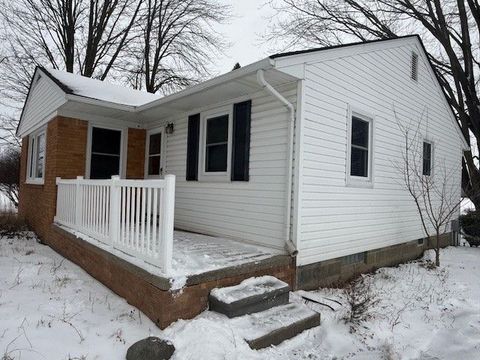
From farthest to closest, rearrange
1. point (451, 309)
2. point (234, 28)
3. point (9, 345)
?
point (234, 28) < point (451, 309) < point (9, 345)

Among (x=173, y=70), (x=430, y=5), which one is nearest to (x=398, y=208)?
(x=430, y=5)

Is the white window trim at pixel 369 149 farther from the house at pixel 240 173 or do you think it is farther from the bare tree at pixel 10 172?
the bare tree at pixel 10 172

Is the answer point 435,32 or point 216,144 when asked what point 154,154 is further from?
point 435,32

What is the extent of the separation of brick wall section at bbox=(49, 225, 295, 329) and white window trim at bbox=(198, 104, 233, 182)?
2120 mm

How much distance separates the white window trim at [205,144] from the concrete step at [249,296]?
91.0 inches

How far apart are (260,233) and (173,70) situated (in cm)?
1806

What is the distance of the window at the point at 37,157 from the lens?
8856 millimetres

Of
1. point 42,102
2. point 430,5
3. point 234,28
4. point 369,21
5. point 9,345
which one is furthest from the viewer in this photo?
point 234,28

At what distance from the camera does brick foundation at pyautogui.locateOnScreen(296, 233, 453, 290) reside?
5129 mm

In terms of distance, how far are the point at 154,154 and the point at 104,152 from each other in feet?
3.82

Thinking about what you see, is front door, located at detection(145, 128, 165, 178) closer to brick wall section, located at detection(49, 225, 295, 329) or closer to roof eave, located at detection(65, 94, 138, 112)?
roof eave, located at detection(65, 94, 138, 112)

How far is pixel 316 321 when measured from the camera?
3914 mm

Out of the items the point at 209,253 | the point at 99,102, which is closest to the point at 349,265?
the point at 209,253

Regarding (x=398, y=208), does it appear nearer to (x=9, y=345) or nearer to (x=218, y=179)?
(x=218, y=179)
